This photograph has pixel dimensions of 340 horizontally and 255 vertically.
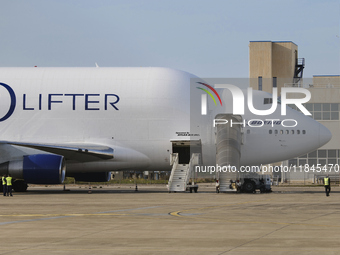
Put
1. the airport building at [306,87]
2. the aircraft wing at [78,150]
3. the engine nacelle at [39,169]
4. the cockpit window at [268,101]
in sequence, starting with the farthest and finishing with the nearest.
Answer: the airport building at [306,87]
the cockpit window at [268,101]
the aircraft wing at [78,150]
the engine nacelle at [39,169]

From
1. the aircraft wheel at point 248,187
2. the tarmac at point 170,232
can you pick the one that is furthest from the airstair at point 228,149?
the tarmac at point 170,232

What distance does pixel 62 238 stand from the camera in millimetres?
12273

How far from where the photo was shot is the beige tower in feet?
305

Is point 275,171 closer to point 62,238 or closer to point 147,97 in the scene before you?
point 147,97

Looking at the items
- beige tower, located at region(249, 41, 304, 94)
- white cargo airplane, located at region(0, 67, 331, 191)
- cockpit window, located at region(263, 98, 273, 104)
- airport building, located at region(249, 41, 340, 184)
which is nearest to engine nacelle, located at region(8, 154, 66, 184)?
white cargo airplane, located at region(0, 67, 331, 191)

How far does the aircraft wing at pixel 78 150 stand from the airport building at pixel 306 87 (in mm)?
35856

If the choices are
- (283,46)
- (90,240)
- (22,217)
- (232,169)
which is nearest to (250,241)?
(90,240)

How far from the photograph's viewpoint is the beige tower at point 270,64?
Answer: 93.0m

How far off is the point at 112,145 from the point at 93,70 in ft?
16.4

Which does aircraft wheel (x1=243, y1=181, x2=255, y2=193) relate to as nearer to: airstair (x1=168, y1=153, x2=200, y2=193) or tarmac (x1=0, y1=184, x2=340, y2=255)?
airstair (x1=168, y1=153, x2=200, y2=193)

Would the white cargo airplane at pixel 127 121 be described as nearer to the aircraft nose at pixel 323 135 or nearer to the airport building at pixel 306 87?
the aircraft nose at pixel 323 135

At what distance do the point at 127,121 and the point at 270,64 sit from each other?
201ft

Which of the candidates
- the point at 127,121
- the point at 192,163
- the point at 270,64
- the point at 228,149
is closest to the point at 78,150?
the point at 127,121

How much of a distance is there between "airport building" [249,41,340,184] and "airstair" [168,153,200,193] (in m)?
32.6
